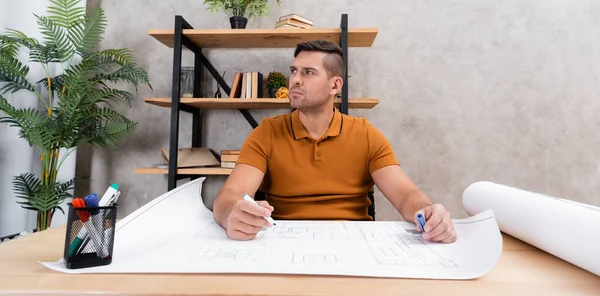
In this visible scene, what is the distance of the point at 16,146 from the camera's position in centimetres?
196

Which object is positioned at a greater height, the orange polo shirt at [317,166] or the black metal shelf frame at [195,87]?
the black metal shelf frame at [195,87]

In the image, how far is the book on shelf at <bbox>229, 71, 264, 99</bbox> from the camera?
2.04 m

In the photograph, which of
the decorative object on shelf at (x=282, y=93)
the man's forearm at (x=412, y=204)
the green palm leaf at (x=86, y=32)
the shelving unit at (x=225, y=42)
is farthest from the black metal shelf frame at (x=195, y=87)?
the man's forearm at (x=412, y=204)

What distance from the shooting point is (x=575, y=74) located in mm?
2186

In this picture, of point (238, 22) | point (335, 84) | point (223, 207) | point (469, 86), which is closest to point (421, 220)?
point (223, 207)

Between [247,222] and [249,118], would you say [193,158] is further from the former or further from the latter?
[247,222]

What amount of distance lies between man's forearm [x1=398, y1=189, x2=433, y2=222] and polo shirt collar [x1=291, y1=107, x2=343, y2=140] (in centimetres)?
37

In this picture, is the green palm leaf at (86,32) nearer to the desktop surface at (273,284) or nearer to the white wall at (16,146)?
the white wall at (16,146)

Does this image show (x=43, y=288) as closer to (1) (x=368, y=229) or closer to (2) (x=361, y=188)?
(1) (x=368, y=229)

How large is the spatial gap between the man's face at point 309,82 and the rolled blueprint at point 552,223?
69 centimetres

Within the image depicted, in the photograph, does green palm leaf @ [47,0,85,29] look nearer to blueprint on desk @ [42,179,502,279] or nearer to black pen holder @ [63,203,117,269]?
blueprint on desk @ [42,179,502,279]

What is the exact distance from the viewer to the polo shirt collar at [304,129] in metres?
1.26

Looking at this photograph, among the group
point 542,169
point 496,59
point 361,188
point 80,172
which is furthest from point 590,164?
point 80,172

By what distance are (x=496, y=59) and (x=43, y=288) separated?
2.51 metres
